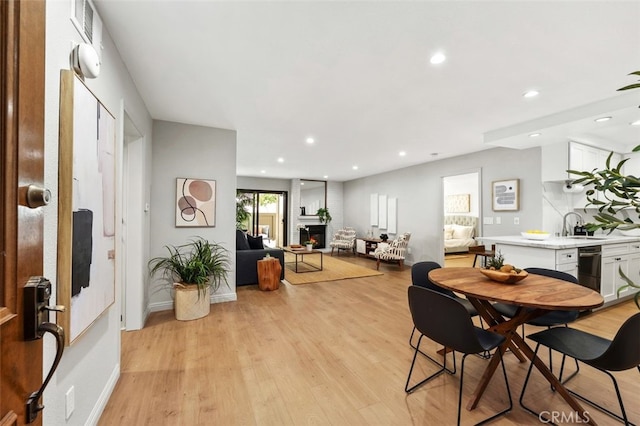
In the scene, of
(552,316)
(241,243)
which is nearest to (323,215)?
(241,243)

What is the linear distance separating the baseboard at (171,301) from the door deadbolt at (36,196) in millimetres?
3201

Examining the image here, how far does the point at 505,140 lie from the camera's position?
3.85 meters

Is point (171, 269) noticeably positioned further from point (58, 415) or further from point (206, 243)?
point (58, 415)

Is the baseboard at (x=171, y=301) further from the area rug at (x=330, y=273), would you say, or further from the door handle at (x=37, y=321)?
the door handle at (x=37, y=321)

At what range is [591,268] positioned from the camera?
3434 millimetres

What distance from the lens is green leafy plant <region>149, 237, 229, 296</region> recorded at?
129 inches

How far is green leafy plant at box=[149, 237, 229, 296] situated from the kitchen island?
360 cm

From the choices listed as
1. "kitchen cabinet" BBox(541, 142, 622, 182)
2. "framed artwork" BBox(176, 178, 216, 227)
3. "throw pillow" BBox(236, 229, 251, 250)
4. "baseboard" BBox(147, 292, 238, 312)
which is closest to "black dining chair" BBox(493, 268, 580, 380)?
"kitchen cabinet" BBox(541, 142, 622, 182)

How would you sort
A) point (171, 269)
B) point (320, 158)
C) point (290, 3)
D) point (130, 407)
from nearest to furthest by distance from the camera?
point (290, 3), point (130, 407), point (171, 269), point (320, 158)

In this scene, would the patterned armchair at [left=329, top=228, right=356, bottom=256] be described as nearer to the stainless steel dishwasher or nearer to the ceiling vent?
the stainless steel dishwasher

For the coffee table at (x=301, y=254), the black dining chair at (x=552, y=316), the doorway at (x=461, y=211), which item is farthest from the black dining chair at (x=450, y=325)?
the doorway at (x=461, y=211)

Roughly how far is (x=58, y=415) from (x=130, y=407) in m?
0.68

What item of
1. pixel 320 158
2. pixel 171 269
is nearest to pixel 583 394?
pixel 171 269

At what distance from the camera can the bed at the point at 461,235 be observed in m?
7.94
